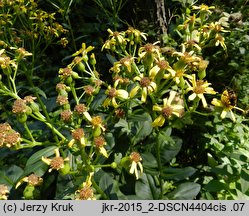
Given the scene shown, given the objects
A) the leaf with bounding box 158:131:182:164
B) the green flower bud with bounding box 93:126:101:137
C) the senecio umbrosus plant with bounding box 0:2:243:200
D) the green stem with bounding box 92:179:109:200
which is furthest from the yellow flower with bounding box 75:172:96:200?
the leaf with bounding box 158:131:182:164

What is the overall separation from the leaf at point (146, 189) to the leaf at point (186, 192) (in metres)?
0.08

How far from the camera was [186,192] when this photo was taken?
189cm

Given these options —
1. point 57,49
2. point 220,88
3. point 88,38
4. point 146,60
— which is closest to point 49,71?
point 88,38

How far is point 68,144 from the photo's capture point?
159 centimetres

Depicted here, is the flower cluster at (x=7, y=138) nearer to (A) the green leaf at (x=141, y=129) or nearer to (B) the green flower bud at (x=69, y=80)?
(B) the green flower bud at (x=69, y=80)

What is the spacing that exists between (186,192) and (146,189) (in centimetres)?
22

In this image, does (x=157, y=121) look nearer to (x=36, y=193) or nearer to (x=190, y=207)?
(x=190, y=207)

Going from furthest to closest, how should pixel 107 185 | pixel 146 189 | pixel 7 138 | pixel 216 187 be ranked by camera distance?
pixel 216 187 < pixel 146 189 < pixel 107 185 < pixel 7 138

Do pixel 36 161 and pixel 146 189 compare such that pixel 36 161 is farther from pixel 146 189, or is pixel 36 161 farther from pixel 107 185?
pixel 146 189

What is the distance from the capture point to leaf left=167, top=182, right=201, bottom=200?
1.86 meters

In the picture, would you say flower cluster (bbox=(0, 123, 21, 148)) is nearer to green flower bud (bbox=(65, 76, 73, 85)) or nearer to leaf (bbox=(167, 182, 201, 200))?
green flower bud (bbox=(65, 76, 73, 85))

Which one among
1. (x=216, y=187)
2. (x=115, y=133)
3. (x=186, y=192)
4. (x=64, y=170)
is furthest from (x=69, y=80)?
(x=216, y=187)

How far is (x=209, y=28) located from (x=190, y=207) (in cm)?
114

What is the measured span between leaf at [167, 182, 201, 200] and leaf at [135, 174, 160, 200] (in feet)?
0.27
